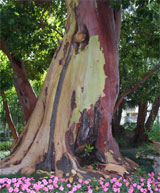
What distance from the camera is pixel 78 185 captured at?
4.32 metres

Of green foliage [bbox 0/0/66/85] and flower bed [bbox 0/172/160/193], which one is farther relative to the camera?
green foliage [bbox 0/0/66/85]

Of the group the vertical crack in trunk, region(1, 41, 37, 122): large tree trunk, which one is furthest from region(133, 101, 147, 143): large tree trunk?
the vertical crack in trunk

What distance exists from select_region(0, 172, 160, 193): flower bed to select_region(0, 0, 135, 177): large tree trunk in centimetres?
47

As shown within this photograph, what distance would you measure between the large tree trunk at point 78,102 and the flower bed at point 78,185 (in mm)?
473

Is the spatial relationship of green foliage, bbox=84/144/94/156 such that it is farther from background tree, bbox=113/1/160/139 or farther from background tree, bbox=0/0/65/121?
background tree, bbox=113/1/160/139

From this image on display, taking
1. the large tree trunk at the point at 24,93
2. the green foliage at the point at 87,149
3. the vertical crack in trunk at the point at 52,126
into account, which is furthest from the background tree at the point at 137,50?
the green foliage at the point at 87,149

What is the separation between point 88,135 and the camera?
5523 mm

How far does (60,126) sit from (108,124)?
1066mm

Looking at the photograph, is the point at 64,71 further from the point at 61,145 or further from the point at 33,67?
the point at 33,67

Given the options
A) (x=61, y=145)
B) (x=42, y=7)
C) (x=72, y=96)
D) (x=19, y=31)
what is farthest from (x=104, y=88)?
(x=42, y=7)

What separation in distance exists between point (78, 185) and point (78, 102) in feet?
5.79

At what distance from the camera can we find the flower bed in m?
4.22

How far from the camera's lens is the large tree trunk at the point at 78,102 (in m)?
5.36

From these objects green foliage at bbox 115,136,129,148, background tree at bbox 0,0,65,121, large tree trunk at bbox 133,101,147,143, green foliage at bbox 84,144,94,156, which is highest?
background tree at bbox 0,0,65,121
